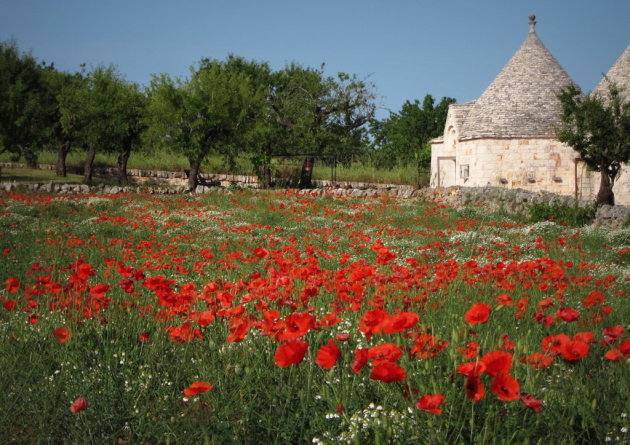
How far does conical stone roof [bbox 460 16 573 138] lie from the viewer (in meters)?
27.0

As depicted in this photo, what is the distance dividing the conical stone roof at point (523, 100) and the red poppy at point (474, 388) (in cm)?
2676

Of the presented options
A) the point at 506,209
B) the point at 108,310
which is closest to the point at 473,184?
the point at 506,209

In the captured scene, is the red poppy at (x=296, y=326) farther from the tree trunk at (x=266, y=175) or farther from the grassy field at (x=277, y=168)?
the tree trunk at (x=266, y=175)

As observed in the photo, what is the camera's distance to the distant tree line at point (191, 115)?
29266 millimetres

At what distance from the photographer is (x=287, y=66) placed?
4103 centimetres

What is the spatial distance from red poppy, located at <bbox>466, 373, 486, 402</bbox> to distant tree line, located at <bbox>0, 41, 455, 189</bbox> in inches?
1092

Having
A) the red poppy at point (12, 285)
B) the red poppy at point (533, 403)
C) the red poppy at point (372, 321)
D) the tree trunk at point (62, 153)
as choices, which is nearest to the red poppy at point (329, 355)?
the red poppy at point (372, 321)

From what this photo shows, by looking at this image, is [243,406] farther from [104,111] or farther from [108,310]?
[104,111]

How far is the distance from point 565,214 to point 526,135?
1128 cm

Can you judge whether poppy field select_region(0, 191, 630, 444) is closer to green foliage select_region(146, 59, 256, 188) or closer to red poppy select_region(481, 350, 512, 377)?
red poppy select_region(481, 350, 512, 377)

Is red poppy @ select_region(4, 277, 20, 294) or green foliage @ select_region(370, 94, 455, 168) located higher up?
green foliage @ select_region(370, 94, 455, 168)

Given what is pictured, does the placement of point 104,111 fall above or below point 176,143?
above

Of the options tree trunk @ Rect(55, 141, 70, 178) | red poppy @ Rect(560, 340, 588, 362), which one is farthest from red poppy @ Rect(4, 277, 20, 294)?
tree trunk @ Rect(55, 141, 70, 178)

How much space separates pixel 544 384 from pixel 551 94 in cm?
2829
